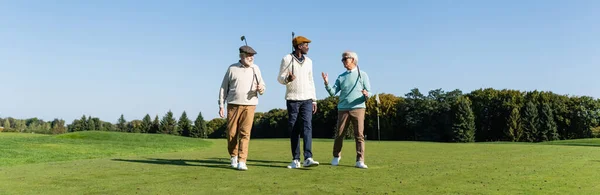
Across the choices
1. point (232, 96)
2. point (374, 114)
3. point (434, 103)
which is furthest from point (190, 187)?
point (434, 103)

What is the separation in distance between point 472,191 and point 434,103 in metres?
74.0

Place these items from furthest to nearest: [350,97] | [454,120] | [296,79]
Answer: [454,120] → [350,97] → [296,79]

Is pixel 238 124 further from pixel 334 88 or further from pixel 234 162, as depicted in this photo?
pixel 334 88

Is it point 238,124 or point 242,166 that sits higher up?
point 238,124

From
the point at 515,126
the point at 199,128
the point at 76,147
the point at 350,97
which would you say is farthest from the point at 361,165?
the point at 199,128

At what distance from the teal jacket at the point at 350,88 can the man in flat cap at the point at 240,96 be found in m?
1.33

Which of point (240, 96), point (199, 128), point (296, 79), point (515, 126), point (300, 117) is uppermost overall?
point (515, 126)

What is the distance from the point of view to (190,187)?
205 inches

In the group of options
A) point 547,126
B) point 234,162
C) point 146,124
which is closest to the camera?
point 234,162

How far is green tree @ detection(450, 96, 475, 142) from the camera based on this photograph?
66.9 meters

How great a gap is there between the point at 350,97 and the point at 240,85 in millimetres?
1923

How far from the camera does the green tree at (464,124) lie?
66.9 metres

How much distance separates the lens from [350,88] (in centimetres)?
818

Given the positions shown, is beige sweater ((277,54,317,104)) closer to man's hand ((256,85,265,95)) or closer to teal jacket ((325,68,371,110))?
man's hand ((256,85,265,95))
